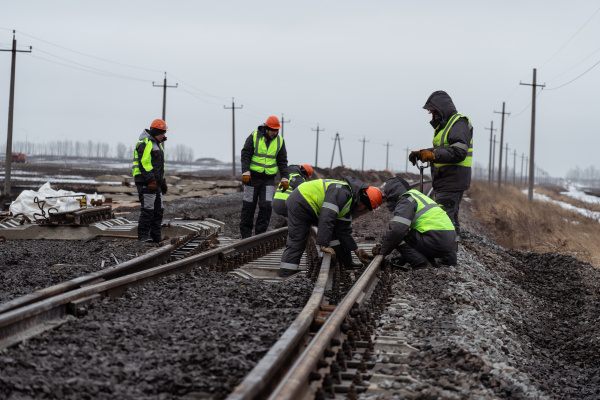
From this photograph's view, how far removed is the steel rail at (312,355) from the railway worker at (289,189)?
13.9 feet

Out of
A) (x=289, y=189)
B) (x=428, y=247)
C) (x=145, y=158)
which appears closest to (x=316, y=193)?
(x=428, y=247)

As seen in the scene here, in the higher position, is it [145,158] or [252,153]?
[252,153]

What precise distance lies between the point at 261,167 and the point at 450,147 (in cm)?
311

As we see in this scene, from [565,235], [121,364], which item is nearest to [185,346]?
[121,364]

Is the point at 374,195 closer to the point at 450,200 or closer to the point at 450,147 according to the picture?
the point at 450,147

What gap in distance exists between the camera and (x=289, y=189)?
996 centimetres

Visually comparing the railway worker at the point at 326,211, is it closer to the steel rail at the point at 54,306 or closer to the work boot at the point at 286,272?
the work boot at the point at 286,272

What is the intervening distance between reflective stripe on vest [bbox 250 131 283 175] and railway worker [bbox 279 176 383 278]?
2.88 metres

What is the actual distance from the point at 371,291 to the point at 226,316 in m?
1.77

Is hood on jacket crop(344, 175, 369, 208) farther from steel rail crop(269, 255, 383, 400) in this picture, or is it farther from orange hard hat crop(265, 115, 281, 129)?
orange hard hat crop(265, 115, 281, 129)

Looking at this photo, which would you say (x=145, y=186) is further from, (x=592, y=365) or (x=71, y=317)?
(x=592, y=365)

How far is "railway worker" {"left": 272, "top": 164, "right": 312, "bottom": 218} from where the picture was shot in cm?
971

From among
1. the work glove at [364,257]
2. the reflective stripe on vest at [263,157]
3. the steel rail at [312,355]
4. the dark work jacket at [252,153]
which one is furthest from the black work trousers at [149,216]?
the steel rail at [312,355]

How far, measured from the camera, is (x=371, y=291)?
19.3 ft
